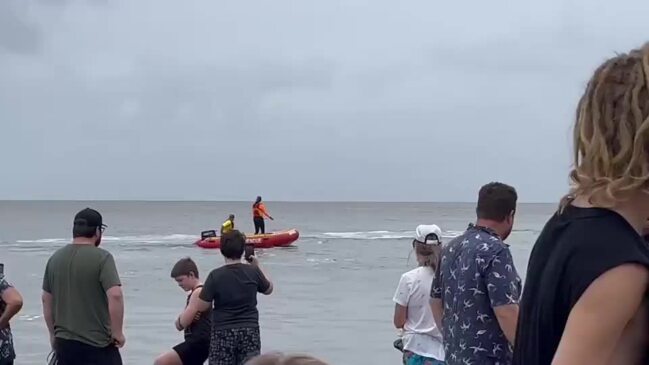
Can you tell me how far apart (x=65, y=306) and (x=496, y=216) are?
323cm

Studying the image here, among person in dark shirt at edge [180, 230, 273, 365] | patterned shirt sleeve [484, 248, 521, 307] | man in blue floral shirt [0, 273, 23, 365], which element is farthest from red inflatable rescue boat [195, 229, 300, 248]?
patterned shirt sleeve [484, 248, 521, 307]

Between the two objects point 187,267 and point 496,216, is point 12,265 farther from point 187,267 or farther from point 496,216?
point 496,216

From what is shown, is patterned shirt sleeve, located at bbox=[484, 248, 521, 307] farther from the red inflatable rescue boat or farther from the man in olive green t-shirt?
the red inflatable rescue boat

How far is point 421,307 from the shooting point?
6.08m

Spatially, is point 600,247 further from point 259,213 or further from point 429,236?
point 259,213

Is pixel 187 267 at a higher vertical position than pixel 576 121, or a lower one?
lower

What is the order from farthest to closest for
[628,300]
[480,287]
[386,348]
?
[386,348] < [480,287] < [628,300]

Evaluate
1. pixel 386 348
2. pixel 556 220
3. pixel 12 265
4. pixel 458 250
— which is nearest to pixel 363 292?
pixel 386 348

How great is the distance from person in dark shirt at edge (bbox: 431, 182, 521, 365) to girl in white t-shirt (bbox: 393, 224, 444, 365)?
137cm

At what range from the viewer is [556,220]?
2340 millimetres

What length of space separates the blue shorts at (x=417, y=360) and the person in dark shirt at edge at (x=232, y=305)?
1.27 meters

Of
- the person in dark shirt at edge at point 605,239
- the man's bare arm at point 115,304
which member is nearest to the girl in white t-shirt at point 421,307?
the man's bare arm at point 115,304

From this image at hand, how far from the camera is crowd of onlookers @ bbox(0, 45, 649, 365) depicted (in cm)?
211

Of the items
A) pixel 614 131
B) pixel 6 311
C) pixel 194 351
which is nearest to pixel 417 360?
pixel 194 351
